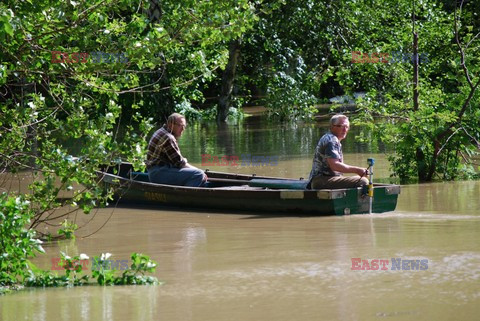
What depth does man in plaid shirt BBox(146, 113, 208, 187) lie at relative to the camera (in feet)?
44.9

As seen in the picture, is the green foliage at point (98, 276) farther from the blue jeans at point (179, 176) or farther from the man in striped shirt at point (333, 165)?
the blue jeans at point (179, 176)

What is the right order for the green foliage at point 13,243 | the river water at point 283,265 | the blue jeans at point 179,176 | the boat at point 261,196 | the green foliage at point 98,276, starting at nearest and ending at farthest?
the river water at point 283,265 < the green foliage at point 13,243 < the green foliage at point 98,276 < the boat at point 261,196 < the blue jeans at point 179,176

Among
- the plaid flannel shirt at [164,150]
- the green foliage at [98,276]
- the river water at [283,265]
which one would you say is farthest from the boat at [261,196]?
the green foliage at [98,276]

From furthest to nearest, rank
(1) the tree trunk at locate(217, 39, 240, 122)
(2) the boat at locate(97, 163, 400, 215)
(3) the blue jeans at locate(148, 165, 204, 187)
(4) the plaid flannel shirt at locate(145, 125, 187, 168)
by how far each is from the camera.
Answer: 1. (1) the tree trunk at locate(217, 39, 240, 122)
2. (3) the blue jeans at locate(148, 165, 204, 187)
3. (4) the plaid flannel shirt at locate(145, 125, 187, 168)
4. (2) the boat at locate(97, 163, 400, 215)

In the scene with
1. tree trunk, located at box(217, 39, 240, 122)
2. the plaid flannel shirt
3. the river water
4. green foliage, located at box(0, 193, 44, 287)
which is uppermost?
tree trunk, located at box(217, 39, 240, 122)

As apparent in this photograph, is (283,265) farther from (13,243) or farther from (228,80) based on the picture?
(228,80)

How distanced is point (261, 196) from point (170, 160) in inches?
73.5

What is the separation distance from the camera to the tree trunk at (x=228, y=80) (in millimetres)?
27234

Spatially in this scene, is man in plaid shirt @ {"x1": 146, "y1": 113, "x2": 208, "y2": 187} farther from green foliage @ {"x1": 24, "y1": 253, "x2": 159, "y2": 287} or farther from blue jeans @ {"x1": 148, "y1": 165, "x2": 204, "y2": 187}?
green foliage @ {"x1": 24, "y1": 253, "x2": 159, "y2": 287}

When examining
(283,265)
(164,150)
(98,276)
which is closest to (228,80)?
(164,150)

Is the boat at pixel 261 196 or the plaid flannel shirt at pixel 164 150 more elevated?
the plaid flannel shirt at pixel 164 150

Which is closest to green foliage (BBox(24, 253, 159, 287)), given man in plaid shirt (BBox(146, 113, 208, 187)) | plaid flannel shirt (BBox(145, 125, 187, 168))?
plaid flannel shirt (BBox(145, 125, 187, 168))

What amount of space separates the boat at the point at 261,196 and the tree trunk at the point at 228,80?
503 inches

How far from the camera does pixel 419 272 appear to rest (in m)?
8.36
